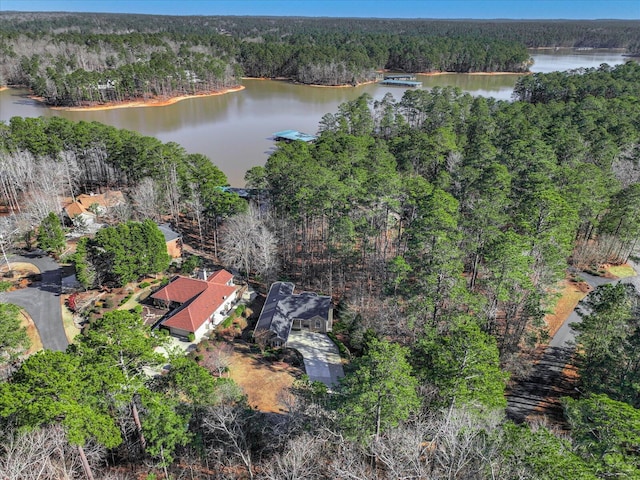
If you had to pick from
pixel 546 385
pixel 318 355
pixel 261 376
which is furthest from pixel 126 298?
pixel 546 385

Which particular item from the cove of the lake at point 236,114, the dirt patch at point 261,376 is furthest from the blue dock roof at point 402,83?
the dirt patch at point 261,376

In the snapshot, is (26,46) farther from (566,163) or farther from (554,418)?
(554,418)

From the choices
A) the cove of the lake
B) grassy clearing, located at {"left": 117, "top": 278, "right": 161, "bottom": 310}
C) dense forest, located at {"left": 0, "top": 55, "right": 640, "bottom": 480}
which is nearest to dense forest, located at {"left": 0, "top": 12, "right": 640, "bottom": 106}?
the cove of the lake

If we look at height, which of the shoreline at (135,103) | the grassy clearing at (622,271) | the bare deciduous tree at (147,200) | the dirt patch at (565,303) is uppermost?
the shoreline at (135,103)

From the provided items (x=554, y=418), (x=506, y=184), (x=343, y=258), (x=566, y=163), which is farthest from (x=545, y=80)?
(x=554, y=418)

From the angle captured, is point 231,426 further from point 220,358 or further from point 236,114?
point 236,114

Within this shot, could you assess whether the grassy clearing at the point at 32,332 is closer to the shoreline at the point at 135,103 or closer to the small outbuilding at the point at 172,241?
the small outbuilding at the point at 172,241

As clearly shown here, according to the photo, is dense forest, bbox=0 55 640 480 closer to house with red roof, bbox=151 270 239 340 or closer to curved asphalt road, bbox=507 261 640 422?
curved asphalt road, bbox=507 261 640 422
